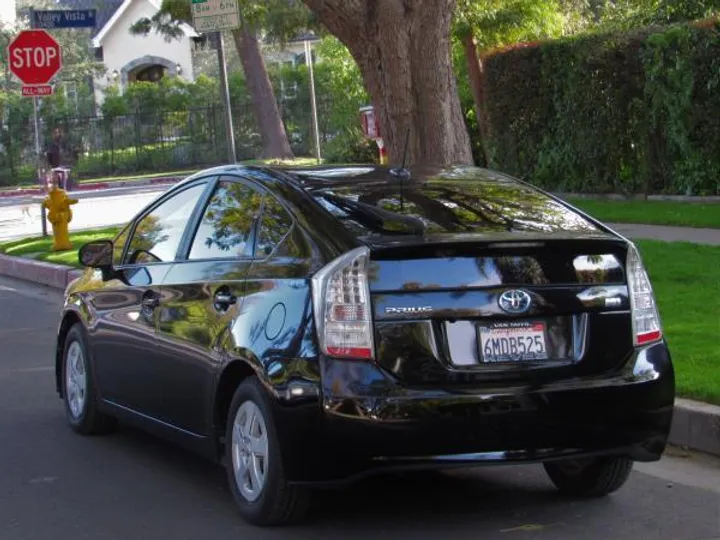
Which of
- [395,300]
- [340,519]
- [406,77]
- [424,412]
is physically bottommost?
[340,519]

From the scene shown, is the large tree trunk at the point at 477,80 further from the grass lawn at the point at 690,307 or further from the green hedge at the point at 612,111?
the grass lawn at the point at 690,307

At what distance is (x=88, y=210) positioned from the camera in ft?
97.6

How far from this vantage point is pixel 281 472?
19.8 feet

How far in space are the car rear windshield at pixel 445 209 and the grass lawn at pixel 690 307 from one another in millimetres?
1749

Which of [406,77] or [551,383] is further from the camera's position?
[406,77]

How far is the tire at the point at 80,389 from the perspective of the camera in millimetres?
8305

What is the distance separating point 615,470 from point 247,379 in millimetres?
1764

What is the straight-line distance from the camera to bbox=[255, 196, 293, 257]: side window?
6.56 meters

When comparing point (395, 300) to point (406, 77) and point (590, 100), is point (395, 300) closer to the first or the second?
point (406, 77)

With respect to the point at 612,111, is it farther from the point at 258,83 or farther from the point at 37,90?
the point at 258,83

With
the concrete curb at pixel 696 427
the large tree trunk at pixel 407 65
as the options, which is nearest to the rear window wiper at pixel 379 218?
the concrete curb at pixel 696 427

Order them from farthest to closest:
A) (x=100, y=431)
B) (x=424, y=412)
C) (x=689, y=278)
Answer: (x=689, y=278)
(x=100, y=431)
(x=424, y=412)

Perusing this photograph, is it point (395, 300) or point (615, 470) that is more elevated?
point (395, 300)

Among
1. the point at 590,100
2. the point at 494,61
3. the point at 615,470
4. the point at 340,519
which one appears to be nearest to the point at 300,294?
the point at 340,519
